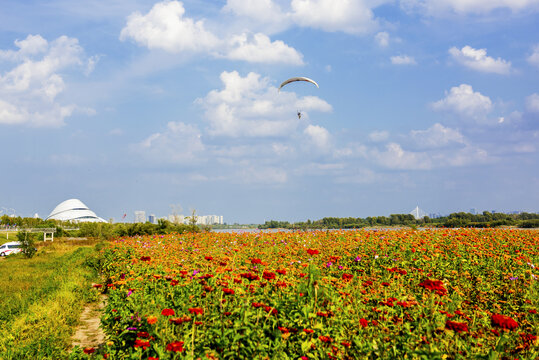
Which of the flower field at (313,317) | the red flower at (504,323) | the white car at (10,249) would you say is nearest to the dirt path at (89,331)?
the flower field at (313,317)

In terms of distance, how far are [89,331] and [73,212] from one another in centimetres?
13599

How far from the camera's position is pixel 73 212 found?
12862 cm

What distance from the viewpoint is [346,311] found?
15.5 feet

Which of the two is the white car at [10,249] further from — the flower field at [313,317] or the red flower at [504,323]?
the red flower at [504,323]

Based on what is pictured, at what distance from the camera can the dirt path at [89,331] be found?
25.0 feet

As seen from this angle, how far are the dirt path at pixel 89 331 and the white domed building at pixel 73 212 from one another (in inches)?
4997

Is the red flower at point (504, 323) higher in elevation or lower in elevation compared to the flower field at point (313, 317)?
higher

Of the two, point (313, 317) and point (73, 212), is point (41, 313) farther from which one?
point (73, 212)

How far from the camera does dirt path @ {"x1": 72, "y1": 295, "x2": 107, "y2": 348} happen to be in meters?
7.62

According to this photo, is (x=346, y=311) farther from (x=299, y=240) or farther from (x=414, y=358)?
(x=299, y=240)

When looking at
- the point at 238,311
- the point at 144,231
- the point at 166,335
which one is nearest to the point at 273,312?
the point at 238,311

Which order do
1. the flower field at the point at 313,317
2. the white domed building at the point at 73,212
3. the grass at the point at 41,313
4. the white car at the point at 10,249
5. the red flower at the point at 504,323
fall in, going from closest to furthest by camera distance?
the red flower at the point at 504,323 < the flower field at the point at 313,317 < the grass at the point at 41,313 < the white car at the point at 10,249 < the white domed building at the point at 73,212

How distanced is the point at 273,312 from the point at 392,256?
5.62 meters

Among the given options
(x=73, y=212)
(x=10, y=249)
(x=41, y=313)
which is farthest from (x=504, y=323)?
(x=73, y=212)
